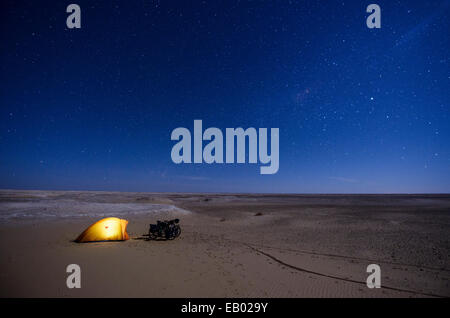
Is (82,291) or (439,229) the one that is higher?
(82,291)

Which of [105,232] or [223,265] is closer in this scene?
[223,265]

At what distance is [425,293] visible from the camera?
7.41 m

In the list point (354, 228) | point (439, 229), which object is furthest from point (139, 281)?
point (439, 229)

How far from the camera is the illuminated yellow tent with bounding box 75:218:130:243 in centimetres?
1241

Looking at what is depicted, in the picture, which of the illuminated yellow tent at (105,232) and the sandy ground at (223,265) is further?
the illuminated yellow tent at (105,232)

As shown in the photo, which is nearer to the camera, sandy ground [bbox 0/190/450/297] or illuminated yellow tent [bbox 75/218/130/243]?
sandy ground [bbox 0/190/450/297]

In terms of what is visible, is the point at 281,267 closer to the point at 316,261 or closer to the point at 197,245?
the point at 316,261

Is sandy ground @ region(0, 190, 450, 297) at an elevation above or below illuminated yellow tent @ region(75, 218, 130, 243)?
below

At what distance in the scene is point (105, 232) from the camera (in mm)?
12648

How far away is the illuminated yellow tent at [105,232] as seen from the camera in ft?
40.7

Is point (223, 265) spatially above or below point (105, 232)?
below

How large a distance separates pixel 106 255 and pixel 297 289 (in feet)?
26.2
